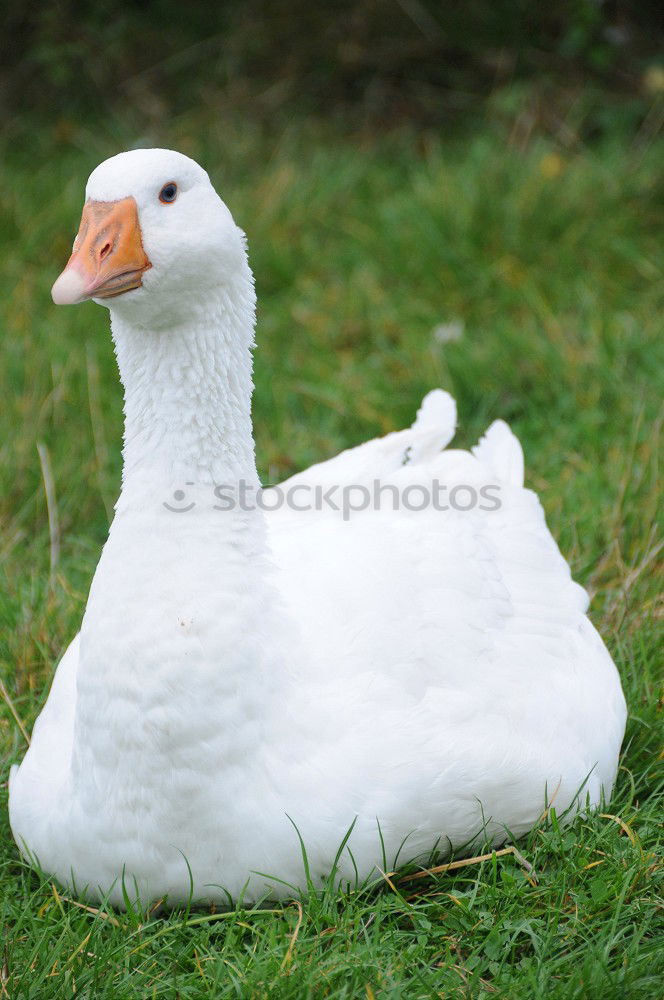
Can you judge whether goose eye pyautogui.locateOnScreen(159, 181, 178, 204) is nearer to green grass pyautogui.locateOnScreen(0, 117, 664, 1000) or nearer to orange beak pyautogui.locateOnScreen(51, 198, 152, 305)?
orange beak pyautogui.locateOnScreen(51, 198, 152, 305)

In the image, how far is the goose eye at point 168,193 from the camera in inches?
95.7

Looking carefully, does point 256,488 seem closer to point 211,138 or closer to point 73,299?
point 73,299

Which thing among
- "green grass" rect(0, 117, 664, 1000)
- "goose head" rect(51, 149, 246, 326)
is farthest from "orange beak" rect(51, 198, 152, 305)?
"green grass" rect(0, 117, 664, 1000)

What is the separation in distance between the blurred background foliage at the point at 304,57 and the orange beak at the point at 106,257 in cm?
563

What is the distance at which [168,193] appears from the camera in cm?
245

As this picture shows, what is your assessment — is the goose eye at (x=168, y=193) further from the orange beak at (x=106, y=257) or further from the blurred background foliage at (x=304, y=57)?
the blurred background foliage at (x=304, y=57)

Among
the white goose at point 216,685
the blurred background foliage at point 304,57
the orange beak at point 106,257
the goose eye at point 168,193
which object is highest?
the blurred background foliage at point 304,57

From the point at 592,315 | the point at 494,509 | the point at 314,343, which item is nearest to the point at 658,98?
the point at 592,315

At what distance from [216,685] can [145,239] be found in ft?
3.09

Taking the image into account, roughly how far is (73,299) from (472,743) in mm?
1299

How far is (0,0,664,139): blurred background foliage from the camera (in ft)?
25.2

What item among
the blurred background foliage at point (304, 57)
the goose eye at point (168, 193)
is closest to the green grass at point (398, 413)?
the blurred background foliage at point (304, 57)

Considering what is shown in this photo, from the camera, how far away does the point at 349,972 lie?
244 centimetres

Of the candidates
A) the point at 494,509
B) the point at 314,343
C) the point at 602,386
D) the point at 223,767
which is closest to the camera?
the point at 223,767
